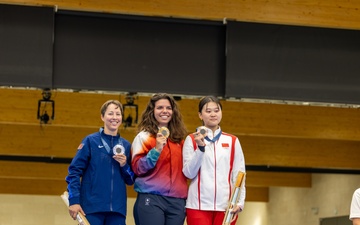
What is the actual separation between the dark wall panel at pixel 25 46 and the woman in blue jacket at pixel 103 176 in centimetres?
397

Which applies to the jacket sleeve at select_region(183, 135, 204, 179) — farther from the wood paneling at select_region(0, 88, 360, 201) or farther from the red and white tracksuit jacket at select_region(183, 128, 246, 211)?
the wood paneling at select_region(0, 88, 360, 201)

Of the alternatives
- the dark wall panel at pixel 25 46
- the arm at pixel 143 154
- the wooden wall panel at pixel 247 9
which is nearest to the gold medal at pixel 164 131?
the arm at pixel 143 154

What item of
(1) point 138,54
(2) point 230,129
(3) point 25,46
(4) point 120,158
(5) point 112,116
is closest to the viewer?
(4) point 120,158

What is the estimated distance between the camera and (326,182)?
3011cm

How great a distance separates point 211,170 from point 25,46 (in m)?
4.88

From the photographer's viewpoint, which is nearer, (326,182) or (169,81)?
(169,81)

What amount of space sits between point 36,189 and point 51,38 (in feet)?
80.4

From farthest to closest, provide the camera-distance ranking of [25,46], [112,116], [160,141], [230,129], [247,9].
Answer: [230,129] < [247,9] < [25,46] < [112,116] < [160,141]

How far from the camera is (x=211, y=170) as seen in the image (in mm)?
7410

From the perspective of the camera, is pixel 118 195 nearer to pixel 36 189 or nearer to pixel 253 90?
pixel 253 90

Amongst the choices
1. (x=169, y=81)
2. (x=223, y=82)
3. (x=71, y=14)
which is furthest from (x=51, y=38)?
(x=223, y=82)

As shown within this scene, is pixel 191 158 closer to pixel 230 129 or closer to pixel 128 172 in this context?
pixel 128 172

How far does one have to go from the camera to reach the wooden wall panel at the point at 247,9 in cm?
1162

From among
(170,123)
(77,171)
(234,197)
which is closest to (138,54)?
(170,123)
